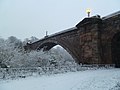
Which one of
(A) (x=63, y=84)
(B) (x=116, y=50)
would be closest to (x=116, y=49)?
(B) (x=116, y=50)

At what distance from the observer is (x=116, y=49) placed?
19141 mm

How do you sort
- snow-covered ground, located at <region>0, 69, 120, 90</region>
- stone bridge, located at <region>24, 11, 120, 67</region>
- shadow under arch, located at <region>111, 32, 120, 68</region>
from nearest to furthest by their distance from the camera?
snow-covered ground, located at <region>0, 69, 120, 90</region> < stone bridge, located at <region>24, 11, 120, 67</region> < shadow under arch, located at <region>111, 32, 120, 68</region>

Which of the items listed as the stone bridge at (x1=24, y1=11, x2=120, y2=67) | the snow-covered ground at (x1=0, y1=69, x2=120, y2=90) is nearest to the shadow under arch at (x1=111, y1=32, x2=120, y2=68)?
the stone bridge at (x1=24, y1=11, x2=120, y2=67)

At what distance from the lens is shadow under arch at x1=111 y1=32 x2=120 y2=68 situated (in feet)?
61.1

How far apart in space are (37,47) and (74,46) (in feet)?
47.6

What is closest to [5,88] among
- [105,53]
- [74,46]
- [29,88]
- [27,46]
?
[29,88]

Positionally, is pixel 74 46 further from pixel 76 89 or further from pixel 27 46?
pixel 27 46

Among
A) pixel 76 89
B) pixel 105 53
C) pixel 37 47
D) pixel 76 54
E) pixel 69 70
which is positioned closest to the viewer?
pixel 76 89

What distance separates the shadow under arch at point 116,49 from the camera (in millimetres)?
18636

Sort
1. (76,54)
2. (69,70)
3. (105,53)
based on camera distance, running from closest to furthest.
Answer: (69,70) → (105,53) → (76,54)

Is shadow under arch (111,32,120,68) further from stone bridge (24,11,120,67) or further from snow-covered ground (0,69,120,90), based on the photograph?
snow-covered ground (0,69,120,90)

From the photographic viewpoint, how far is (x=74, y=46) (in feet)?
75.7

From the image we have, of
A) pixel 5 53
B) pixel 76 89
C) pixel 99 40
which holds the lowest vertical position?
pixel 76 89

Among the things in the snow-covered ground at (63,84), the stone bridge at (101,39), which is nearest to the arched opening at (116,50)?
the stone bridge at (101,39)
